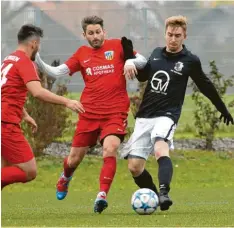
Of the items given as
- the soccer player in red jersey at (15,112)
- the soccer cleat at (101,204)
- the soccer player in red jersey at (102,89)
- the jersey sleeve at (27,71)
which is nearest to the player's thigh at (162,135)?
the soccer player in red jersey at (102,89)

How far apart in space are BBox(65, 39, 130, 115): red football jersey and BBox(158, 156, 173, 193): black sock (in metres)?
0.99

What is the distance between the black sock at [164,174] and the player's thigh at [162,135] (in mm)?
77

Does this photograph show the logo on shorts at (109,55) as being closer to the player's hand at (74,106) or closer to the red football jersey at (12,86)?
the red football jersey at (12,86)

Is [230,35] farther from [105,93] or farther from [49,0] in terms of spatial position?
[105,93]

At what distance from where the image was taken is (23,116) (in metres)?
11.8

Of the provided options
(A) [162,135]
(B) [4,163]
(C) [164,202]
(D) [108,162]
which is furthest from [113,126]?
(B) [4,163]

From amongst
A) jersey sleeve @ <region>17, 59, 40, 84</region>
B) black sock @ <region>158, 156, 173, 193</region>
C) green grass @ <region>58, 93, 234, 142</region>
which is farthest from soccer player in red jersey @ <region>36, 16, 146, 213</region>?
green grass @ <region>58, 93, 234, 142</region>

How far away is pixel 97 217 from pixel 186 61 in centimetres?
208

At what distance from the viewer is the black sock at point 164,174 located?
11.8 metres

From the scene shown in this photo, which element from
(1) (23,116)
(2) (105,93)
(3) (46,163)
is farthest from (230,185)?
(1) (23,116)

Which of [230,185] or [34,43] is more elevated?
[34,43]

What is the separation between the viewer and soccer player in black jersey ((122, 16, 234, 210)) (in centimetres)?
1225

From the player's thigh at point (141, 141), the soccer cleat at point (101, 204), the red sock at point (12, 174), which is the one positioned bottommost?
the soccer cleat at point (101, 204)

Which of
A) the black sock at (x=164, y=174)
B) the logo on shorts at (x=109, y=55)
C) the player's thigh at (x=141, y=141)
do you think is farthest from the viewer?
the logo on shorts at (x=109, y=55)
